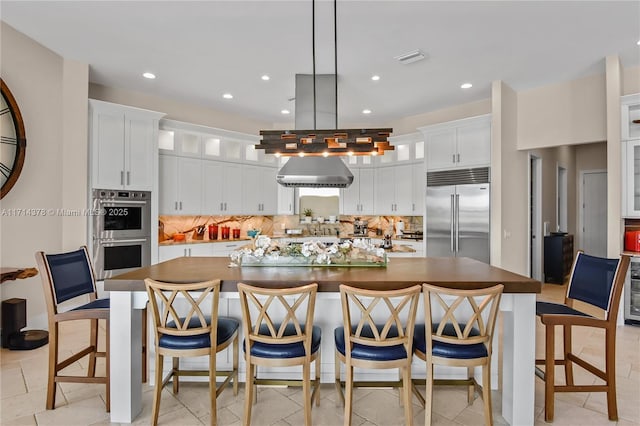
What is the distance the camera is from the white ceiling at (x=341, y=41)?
3150 millimetres

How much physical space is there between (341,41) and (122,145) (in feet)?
10.9

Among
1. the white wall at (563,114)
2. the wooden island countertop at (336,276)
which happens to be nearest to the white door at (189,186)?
the wooden island countertop at (336,276)

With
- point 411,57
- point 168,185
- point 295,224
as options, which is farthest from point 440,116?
point 168,185

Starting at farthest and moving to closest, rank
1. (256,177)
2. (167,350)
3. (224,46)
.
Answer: (256,177), (224,46), (167,350)

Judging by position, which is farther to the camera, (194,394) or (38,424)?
(194,394)

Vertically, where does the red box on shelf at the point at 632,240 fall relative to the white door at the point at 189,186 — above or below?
below

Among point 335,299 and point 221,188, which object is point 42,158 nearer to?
point 221,188

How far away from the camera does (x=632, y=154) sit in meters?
4.16

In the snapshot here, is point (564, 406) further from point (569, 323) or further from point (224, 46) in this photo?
point (224, 46)

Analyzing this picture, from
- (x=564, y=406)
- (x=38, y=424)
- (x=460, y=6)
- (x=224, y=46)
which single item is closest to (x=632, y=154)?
(x=460, y=6)

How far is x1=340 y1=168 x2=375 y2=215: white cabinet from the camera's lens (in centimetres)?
681

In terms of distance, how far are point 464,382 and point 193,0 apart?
3.76m

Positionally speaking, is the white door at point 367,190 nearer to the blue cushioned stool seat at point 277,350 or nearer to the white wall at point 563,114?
the white wall at point 563,114

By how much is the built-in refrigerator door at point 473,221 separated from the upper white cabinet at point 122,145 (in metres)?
4.77
